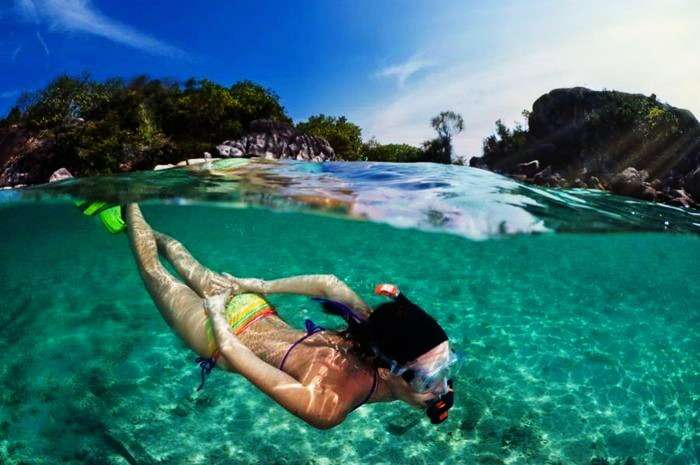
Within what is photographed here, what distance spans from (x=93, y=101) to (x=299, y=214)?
34302 mm

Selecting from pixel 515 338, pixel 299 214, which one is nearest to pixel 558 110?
pixel 299 214

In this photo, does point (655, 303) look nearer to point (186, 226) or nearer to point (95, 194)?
point (95, 194)

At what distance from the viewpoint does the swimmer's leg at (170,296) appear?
4.14 meters

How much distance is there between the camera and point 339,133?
146ft

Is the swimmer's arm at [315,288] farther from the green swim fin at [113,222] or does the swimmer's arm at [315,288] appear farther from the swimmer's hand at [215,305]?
the green swim fin at [113,222]

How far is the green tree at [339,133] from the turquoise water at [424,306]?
2583cm

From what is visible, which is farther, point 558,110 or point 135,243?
point 558,110

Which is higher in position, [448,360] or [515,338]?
[448,360]

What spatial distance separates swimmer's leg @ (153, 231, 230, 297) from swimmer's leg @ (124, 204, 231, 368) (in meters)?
0.13

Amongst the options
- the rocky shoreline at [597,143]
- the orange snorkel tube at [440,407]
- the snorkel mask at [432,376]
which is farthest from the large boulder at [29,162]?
the orange snorkel tube at [440,407]

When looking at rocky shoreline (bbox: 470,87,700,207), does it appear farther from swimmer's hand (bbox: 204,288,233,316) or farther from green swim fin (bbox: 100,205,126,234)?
swimmer's hand (bbox: 204,288,233,316)

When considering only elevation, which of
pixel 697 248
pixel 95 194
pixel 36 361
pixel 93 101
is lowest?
A: pixel 36 361

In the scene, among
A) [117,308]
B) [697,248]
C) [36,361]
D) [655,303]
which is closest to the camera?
[36,361]

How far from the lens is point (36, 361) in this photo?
704 centimetres
